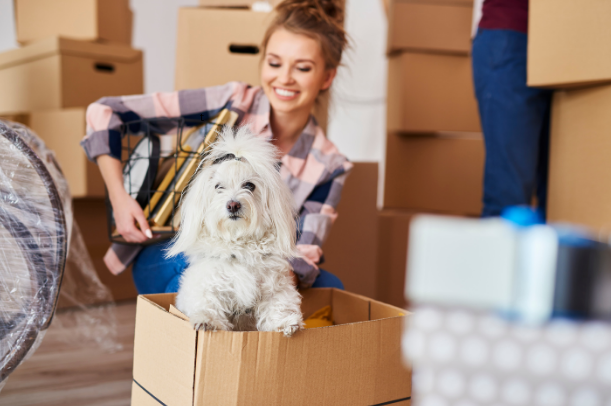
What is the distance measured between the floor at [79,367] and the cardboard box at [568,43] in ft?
4.21

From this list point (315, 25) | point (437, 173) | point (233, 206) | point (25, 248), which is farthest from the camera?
point (437, 173)

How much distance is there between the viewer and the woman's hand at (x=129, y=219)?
1132mm

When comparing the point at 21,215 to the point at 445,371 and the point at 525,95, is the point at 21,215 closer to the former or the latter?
the point at 445,371

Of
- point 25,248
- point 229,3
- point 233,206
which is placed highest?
point 229,3

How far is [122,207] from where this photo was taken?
1.16 meters

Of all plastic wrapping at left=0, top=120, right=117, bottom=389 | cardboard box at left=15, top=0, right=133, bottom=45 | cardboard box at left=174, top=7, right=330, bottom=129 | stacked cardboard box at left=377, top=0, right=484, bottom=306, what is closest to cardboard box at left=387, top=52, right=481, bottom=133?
stacked cardboard box at left=377, top=0, right=484, bottom=306

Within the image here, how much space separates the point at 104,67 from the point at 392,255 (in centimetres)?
143

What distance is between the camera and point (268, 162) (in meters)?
0.87

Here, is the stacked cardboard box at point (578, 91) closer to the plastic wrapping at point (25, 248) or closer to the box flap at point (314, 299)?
the box flap at point (314, 299)

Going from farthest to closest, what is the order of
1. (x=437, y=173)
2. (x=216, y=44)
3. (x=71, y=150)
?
1. (x=437, y=173)
2. (x=71, y=150)
3. (x=216, y=44)

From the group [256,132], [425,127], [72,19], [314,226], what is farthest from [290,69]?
[72,19]

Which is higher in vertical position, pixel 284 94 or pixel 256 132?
pixel 284 94

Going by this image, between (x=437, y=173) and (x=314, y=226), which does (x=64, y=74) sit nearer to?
(x=314, y=226)

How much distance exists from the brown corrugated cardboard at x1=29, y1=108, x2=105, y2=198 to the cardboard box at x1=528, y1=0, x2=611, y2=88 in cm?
150
